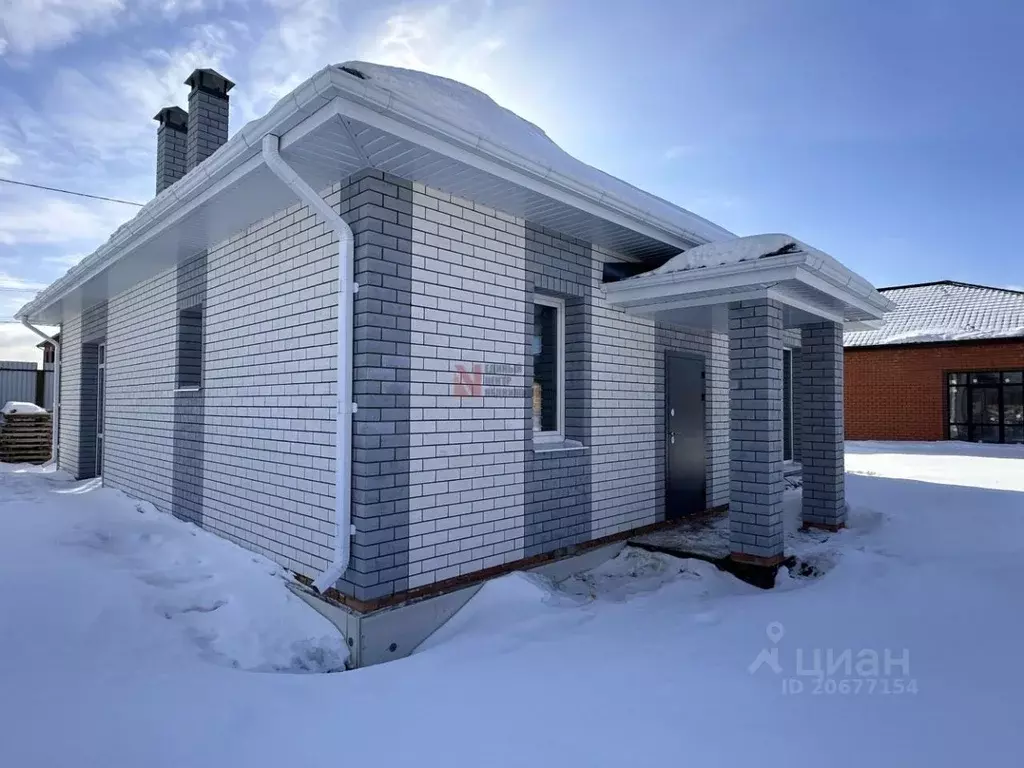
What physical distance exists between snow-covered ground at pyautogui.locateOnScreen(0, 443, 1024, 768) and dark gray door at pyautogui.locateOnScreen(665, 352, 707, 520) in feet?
4.60

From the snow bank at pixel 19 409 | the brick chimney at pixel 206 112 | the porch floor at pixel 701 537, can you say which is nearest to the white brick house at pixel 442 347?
the porch floor at pixel 701 537

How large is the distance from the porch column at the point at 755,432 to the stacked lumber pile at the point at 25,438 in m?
14.7

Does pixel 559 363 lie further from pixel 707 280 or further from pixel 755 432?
pixel 755 432

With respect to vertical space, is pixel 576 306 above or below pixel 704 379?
above

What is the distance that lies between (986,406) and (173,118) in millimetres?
20328

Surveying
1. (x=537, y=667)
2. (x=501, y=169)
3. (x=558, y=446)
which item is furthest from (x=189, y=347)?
(x=537, y=667)

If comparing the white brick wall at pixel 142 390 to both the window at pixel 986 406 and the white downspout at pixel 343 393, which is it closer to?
the white downspout at pixel 343 393

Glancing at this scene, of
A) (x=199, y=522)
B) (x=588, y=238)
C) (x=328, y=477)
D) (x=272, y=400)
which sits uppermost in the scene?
(x=588, y=238)

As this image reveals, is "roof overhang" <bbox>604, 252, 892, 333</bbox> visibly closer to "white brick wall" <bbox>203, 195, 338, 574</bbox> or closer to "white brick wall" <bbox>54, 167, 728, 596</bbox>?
"white brick wall" <bbox>54, 167, 728, 596</bbox>

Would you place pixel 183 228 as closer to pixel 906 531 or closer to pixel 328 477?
pixel 328 477

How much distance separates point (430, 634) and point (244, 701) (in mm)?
1400

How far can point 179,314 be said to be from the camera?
6.65m

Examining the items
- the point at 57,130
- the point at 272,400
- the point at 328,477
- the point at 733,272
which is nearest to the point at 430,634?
the point at 328,477

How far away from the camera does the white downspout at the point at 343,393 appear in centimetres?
380
